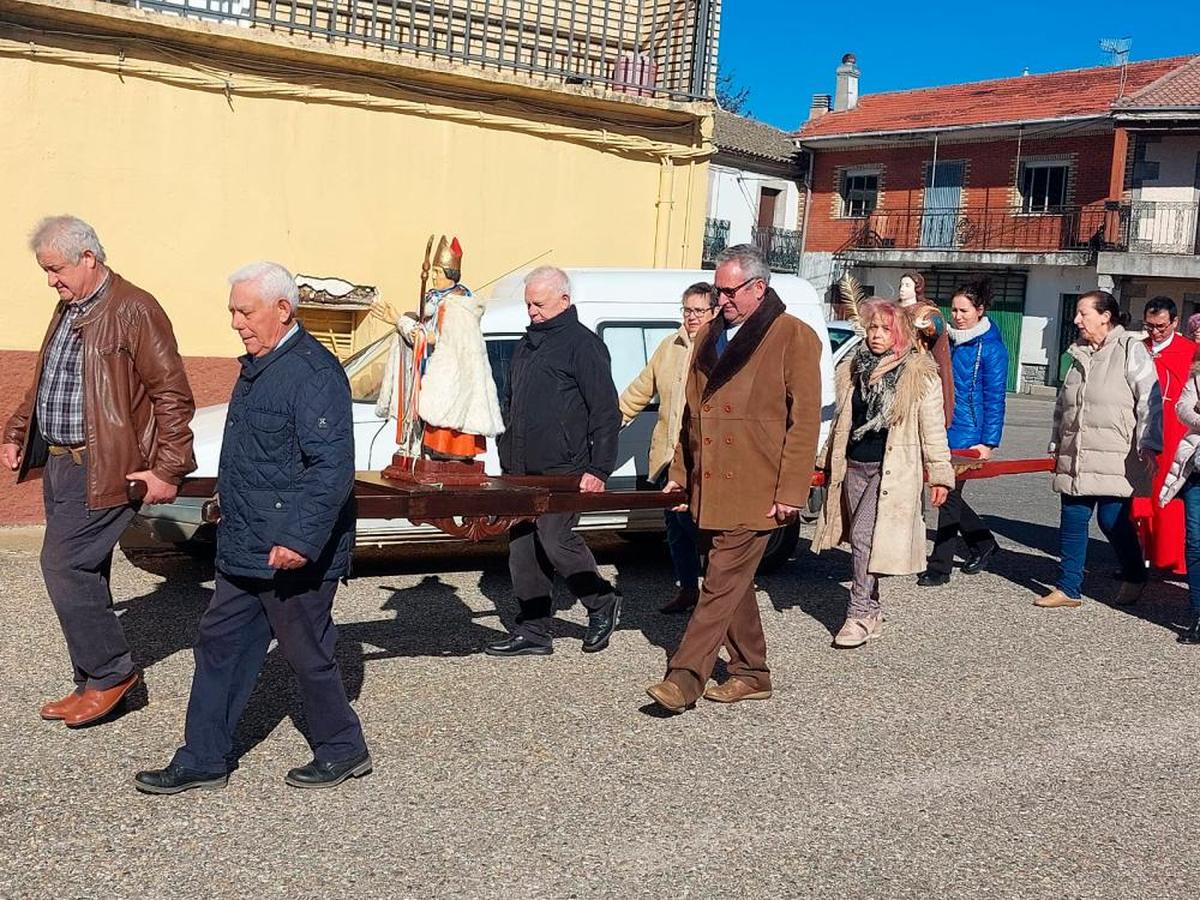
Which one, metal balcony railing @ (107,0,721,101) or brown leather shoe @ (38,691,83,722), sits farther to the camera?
metal balcony railing @ (107,0,721,101)

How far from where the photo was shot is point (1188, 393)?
24.1 ft

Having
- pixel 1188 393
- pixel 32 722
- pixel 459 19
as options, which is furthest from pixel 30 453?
pixel 459 19

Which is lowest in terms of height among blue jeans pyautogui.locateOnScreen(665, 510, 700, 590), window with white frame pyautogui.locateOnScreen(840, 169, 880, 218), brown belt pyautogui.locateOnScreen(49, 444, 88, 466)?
blue jeans pyautogui.locateOnScreen(665, 510, 700, 590)

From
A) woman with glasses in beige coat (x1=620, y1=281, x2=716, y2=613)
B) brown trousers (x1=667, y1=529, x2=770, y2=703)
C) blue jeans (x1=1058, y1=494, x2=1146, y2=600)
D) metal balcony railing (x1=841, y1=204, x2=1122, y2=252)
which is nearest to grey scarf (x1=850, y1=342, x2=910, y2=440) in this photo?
woman with glasses in beige coat (x1=620, y1=281, x2=716, y2=613)

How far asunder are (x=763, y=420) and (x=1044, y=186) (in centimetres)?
3545

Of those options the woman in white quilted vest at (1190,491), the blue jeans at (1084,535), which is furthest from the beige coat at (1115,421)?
the woman in white quilted vest at (1190,491)

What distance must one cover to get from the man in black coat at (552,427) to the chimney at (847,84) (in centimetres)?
4226

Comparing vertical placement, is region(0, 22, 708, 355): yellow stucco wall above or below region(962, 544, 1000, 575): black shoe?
above

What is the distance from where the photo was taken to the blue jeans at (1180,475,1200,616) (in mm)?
7470

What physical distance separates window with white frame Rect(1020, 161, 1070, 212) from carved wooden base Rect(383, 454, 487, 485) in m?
35.0

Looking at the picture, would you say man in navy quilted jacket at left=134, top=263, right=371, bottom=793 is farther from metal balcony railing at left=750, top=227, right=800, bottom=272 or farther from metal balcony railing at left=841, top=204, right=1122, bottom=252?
metal balcony railing at left=750, top=227, right=800, bottom=272

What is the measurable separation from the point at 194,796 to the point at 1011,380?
36.2 metres

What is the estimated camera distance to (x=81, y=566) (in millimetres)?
5055

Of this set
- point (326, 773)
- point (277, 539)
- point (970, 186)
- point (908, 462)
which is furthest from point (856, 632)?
point (970, 186)
